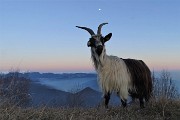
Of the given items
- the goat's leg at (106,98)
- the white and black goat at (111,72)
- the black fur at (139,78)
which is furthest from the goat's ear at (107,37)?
the goat's leg at (106,98)

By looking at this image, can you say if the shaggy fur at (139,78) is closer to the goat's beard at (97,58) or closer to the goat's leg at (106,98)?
the goat's leg at (106,98)

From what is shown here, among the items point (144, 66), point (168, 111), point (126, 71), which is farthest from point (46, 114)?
point (144, 66)

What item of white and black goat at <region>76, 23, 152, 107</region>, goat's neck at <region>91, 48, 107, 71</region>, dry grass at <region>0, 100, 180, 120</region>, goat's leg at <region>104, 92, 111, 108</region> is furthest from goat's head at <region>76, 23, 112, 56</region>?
dry grass at <region>0, 100, 180, 120</region>

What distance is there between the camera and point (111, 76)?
1084 centimetres

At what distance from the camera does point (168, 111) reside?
32.1 ft

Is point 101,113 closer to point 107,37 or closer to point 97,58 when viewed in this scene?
point 97,58

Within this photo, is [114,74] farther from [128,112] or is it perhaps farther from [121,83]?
[128,112]

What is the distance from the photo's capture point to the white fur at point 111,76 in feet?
35.4

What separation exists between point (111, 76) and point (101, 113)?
231cm

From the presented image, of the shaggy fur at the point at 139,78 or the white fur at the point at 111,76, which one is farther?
the shaggy fur at the point at 139,78

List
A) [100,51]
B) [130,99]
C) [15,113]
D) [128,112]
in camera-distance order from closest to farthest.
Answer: [15,113]
[128,112]
[100,51]
[130,99]

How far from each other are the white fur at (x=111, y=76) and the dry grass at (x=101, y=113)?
64cm

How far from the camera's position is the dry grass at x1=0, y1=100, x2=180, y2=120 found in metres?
6.59

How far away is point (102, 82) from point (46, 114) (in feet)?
13.9
